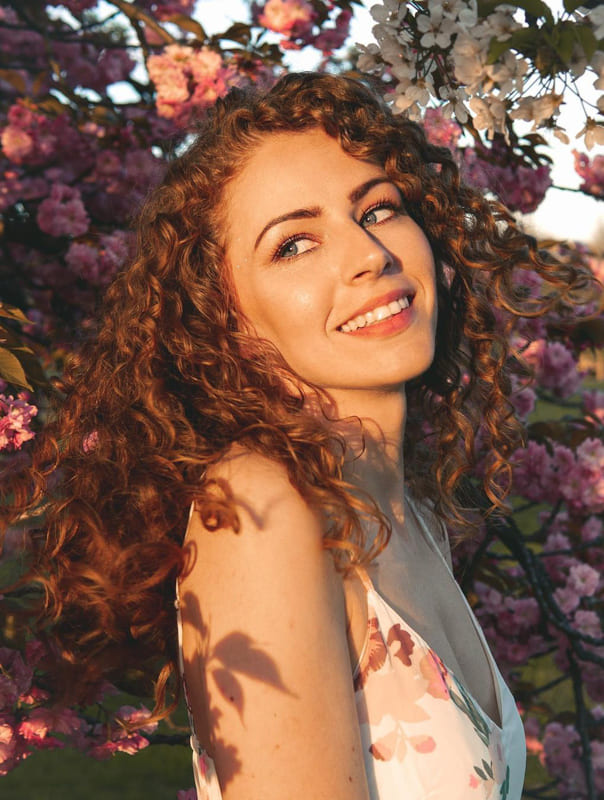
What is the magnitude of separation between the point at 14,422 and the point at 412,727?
40.6 inches

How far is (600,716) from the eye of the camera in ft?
13.8

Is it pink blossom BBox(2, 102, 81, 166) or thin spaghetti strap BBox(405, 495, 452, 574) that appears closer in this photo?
thin spaghetti strap BBox(405, 495, 452, 574)

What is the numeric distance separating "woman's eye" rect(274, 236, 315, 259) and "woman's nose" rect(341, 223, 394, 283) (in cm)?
8

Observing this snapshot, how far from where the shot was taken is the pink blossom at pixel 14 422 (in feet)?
6.43

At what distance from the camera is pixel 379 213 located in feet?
6.88

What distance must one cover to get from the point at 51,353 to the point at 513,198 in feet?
6.60

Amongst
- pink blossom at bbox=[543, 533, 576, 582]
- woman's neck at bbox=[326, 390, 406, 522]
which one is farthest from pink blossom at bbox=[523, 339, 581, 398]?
woman's neck at bbox=[326, 390, 406, 522]

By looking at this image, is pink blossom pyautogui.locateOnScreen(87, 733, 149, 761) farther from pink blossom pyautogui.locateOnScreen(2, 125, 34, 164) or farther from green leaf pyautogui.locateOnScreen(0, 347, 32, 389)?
pink blossom pyautogui.locateOnScreen(2, 125, 34, 164)

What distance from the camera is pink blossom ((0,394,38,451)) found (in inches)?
77.2

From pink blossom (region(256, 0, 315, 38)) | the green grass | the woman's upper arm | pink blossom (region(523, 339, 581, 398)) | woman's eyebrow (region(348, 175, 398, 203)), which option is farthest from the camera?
the green grass

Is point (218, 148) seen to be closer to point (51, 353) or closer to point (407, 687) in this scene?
point (407, 687)

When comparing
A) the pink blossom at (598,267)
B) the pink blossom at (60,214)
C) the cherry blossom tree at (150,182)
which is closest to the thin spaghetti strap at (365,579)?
the cherry blossom tree at (150,182)

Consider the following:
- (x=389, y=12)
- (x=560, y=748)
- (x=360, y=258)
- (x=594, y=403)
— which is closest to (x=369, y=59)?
(x=389, y=12)

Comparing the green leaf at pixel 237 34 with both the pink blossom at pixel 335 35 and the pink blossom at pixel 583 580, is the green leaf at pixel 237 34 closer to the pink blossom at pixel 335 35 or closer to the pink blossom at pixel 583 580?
the pink blossom at pixel 335 35
